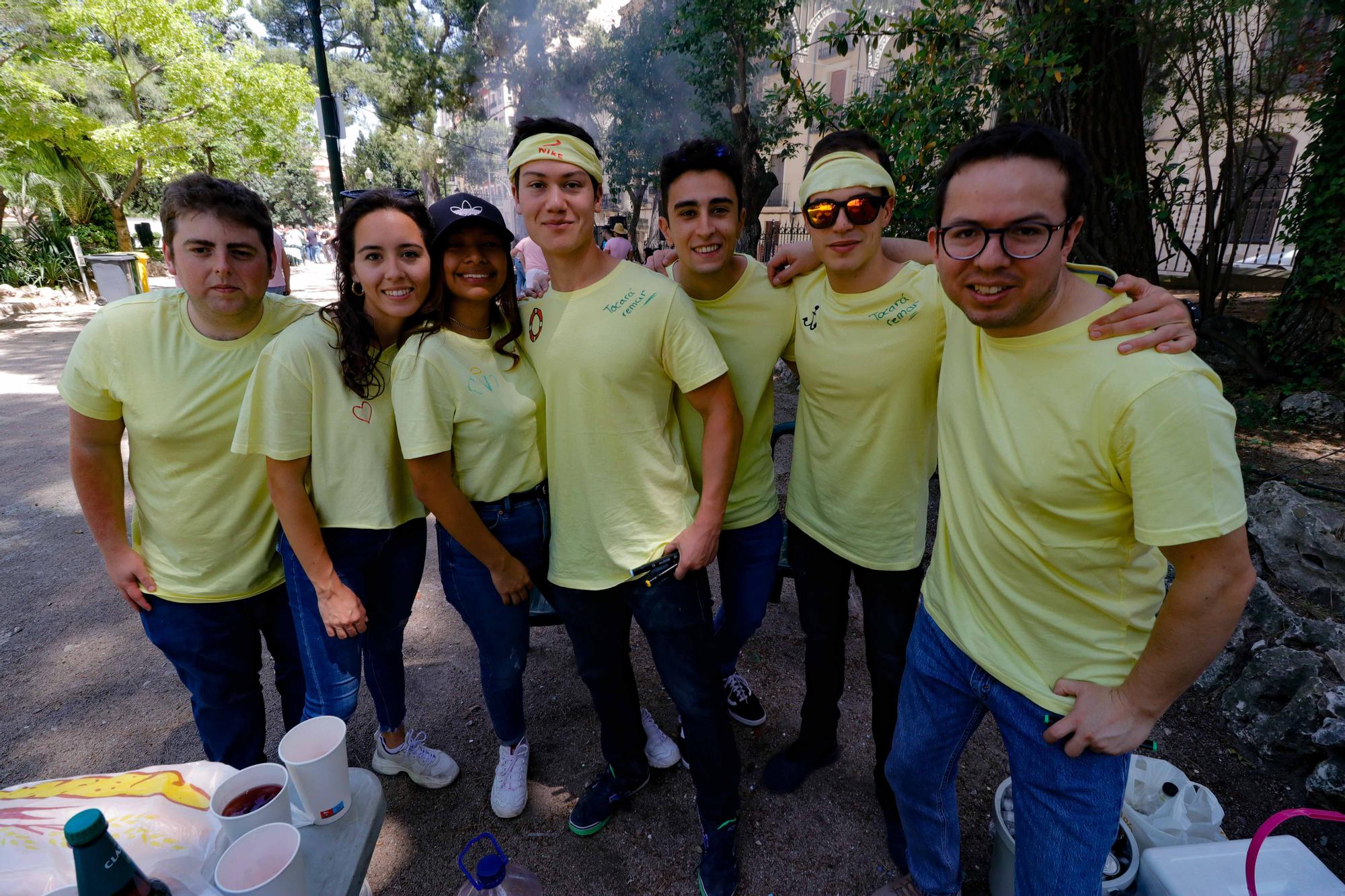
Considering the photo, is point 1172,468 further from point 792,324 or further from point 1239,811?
point 1239,811

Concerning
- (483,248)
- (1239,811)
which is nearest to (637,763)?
(483,248)

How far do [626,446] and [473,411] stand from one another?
0.48 meters

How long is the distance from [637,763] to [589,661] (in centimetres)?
59

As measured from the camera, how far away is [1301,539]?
11.3 ft

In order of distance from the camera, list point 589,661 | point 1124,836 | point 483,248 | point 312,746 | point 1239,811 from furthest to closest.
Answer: point 1239,811, point 589,661, point 483,248, point 1124,836, point 312,746

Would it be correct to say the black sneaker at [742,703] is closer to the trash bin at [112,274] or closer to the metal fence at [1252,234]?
the metal fence at [1252,234]

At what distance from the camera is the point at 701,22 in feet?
29.1

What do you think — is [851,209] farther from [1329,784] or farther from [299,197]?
[299,197]

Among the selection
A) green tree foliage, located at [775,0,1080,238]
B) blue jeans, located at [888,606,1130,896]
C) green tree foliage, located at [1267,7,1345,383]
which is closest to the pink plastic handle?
blue jeans, located at [888,606,1130,896]

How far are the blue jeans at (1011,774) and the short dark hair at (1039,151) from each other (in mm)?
1148

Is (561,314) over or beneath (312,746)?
over

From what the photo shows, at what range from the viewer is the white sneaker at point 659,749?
269 cm

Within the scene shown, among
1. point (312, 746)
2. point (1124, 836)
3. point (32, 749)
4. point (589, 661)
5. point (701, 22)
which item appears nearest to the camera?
point (312, 746)

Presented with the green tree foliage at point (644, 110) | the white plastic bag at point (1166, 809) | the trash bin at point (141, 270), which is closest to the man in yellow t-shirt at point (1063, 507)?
the white plastic bag at point (1166, 809)
